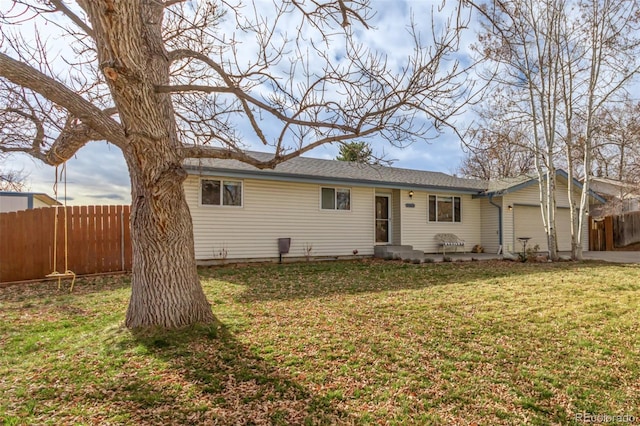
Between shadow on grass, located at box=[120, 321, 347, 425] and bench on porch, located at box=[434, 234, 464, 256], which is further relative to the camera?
bench on porch, located at box=[434, 234, 464, 256]

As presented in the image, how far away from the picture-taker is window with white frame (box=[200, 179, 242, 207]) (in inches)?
408

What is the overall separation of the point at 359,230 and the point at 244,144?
22.6ft

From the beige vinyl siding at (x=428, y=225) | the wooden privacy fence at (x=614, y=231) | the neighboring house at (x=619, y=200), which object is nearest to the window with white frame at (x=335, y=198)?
the beige vinyl siding at (x=428, y=225)

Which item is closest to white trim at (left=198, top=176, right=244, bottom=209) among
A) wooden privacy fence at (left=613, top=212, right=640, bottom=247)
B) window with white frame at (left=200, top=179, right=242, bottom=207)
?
window with white frame at (left=200, top=179, right=242, bottom=207)

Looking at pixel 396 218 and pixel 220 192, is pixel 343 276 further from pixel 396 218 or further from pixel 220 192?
pixel 396 218

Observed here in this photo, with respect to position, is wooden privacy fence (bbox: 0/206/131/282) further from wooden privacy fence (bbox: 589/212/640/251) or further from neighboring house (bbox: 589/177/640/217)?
wooden privacy fence (bbox: 589/212/640/251)

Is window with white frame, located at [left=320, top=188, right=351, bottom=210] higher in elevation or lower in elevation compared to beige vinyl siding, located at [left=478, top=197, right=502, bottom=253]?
higher

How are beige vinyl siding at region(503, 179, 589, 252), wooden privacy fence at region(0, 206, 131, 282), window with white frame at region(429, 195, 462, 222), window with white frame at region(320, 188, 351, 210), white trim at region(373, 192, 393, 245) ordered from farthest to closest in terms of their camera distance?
beige vinyl siding at region(503, 179, 589, 252)
window with white frame at region(429, 195, 462, 222)
white trim at region(373, 192, 393, 245)
window with white frame at region(320, 188, 351, 210)
wooden privacy fence at region(0, 206, 131, 282)

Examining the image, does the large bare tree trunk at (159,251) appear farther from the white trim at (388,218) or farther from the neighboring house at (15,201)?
the neighboring house at (15,201)

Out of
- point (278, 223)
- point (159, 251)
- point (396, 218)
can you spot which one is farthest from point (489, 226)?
point (159, 251)

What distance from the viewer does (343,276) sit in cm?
862

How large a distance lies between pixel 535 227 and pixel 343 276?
12.0 m

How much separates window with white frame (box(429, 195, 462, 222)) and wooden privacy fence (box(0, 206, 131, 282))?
10941 millimetres

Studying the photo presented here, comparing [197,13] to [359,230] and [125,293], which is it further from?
[359,230]
